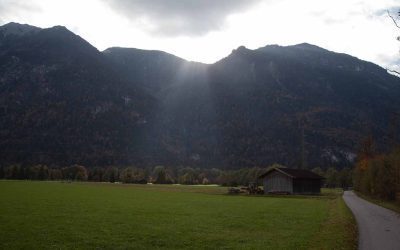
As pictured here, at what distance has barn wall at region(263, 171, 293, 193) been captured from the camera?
86.8 m

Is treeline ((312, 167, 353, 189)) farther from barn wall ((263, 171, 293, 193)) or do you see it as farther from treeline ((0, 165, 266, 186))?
barn wall ((263, 171, 293, 193))

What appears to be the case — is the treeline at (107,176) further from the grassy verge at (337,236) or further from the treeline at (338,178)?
the grassy verge at (337,236)

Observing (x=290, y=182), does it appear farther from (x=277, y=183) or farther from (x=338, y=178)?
(x=338, y=178)

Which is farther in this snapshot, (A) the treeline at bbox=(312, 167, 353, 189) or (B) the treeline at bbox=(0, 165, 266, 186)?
(B) the treeline at bbox=(0, 165, 266, 186)

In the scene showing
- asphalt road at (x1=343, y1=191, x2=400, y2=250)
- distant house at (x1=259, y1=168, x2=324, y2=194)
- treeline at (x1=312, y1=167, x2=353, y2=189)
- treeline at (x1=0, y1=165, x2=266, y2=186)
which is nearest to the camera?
asphalt road at (x1=343, y1=191, x2=400, y2=250)

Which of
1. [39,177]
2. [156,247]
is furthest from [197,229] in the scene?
[39,177]

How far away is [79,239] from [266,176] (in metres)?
73.8

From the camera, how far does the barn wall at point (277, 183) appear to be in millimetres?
86812

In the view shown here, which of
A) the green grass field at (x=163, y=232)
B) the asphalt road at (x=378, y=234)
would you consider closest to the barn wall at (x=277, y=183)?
the green grass field at (x=163, y=232)

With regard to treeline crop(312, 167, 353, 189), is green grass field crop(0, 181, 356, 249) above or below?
below

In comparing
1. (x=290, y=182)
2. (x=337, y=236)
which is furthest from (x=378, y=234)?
(x=290, y=182)

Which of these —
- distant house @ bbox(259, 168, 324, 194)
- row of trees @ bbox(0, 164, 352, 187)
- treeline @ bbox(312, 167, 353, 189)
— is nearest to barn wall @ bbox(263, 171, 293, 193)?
distant house @ bbox(259, 168, 324, 194)

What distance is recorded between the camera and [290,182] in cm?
8656

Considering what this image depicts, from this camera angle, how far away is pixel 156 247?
63.0ft
